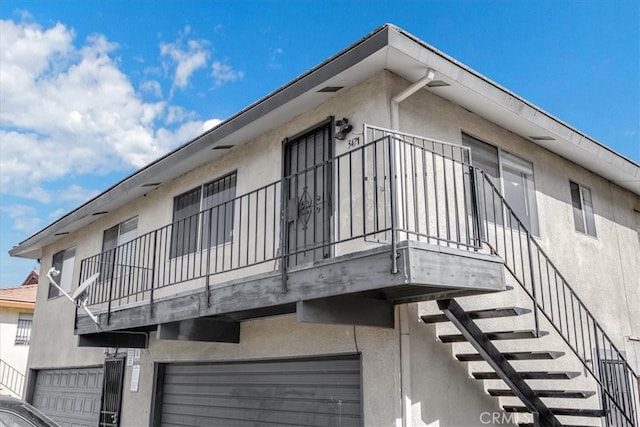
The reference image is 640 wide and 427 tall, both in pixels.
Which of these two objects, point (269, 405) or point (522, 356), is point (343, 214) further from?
point (269, 405)

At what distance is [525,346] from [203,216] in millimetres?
5332

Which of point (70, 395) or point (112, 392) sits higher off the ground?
point (112, 392)

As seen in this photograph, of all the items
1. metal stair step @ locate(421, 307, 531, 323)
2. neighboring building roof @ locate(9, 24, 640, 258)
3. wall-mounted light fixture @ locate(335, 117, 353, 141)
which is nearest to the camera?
metal stair step @ locate(421, 307, 531, 323)

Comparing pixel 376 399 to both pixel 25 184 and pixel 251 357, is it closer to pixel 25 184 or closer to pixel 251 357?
pixel 251 357

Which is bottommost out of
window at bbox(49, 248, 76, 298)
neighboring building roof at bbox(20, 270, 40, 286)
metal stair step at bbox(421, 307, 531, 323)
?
metal stair step at bbox(421, 307, 531, 323)

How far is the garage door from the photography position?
19.6 feet

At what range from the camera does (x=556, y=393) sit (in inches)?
209

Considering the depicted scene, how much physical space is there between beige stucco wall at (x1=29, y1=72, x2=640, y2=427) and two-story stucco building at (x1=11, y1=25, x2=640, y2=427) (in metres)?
0.03

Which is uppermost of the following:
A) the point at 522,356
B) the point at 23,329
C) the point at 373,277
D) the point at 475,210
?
the point at 475,210

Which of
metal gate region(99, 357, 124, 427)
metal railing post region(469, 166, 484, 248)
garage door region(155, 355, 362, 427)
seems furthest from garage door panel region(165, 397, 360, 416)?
metal railing post region(469, 166, 484, 248)

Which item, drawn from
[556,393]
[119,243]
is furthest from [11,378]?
[556,393]

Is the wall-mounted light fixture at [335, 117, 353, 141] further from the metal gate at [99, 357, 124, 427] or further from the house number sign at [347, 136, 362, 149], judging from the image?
the metal gate at [99, 357, 124, 427]

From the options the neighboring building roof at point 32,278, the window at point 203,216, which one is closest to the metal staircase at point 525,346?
the window at point 203,216

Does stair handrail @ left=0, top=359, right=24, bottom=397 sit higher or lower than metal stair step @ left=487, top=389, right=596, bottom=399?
lower
